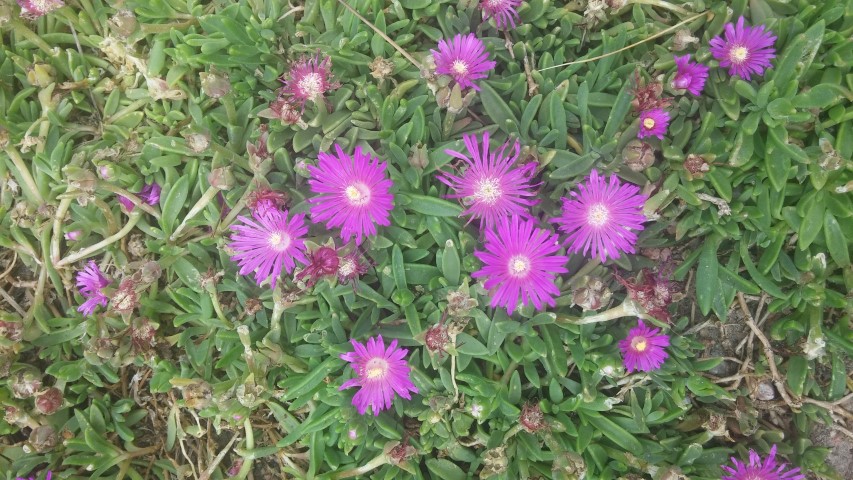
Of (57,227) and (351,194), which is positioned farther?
(57,227)

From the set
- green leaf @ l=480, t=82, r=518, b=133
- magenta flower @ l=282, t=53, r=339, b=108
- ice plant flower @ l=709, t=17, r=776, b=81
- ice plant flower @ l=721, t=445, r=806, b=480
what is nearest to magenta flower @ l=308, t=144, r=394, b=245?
magenta flower @ l=282, t=53, r=339, b=108

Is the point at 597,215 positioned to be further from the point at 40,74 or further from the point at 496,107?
the point at 40,74

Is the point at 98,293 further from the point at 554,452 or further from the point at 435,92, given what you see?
Result: the point at 554,452

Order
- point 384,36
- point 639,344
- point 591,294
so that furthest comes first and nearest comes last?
point 384,36
point 639,344
point 591,294

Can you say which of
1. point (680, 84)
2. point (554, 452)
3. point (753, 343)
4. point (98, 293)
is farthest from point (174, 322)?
point (753, 343)

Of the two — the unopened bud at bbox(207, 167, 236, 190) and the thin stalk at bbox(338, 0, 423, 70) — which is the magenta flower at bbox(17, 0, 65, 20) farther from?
the thin stalk at bbox(338, 0, 423, 70)

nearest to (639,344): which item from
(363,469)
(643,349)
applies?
(643,349)
